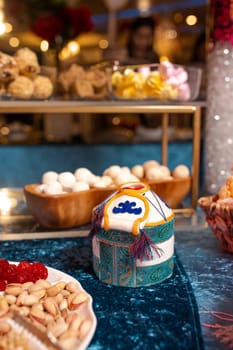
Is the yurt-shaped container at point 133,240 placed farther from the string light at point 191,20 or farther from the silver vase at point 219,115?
the string light at point 191,20

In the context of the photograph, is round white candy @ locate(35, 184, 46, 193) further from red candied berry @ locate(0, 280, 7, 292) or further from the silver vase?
the silver vase

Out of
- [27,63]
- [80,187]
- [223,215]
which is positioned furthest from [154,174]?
[27,63]

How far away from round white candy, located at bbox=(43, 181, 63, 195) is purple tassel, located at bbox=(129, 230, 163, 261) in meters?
0.33

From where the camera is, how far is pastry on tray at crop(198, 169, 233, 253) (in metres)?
0.96

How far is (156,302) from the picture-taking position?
Answer: 0.81 meters

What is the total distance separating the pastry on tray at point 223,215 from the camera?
960 millimetres

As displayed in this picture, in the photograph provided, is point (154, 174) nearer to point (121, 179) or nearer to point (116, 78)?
point (121, 179)

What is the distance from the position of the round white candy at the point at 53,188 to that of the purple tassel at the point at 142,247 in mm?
332

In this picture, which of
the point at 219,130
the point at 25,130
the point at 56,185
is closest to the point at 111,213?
the point at 56,185

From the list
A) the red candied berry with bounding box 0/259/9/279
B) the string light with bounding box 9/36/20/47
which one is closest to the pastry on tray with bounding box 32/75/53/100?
the string light with bounding box 9/36/20/47

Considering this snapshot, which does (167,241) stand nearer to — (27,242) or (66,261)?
(66,261)

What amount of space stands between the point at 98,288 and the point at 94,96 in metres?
0.59

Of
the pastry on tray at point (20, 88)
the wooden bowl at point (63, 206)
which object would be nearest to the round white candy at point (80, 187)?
the wooden bowl at point (63, 206)

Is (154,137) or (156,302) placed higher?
(154,137)
